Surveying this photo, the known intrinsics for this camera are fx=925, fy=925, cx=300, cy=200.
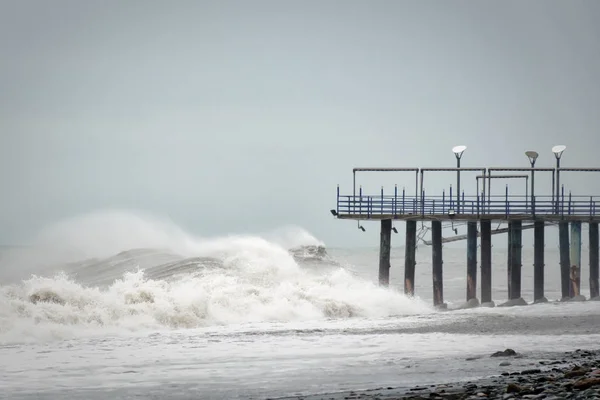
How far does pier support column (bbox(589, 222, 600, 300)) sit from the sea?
15.6 feet

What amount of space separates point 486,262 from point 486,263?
0.04 metres

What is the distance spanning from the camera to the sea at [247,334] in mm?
18484

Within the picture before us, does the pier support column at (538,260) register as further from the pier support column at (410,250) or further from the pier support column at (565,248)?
the pier support column at (410,250)

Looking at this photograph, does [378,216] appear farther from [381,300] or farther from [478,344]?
[478,344]

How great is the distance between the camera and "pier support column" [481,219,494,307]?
4034 centimetres

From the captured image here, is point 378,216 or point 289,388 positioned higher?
point 378,216

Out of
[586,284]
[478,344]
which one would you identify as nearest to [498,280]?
[586,284]

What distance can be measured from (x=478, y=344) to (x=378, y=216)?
1618 centimetres

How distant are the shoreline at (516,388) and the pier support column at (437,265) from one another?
20959 mm

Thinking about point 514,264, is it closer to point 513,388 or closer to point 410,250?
point 410,250

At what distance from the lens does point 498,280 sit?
88312mm

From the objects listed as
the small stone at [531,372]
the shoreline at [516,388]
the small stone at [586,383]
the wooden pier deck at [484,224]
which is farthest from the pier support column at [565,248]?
the small stone at [586,383]

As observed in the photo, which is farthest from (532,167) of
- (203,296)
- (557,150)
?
(203,296)

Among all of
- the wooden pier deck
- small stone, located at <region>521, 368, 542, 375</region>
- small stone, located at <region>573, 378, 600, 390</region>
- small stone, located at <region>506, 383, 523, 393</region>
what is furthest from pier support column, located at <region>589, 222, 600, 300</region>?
small stone, located at <region>506, 383, 523, 393</region>
